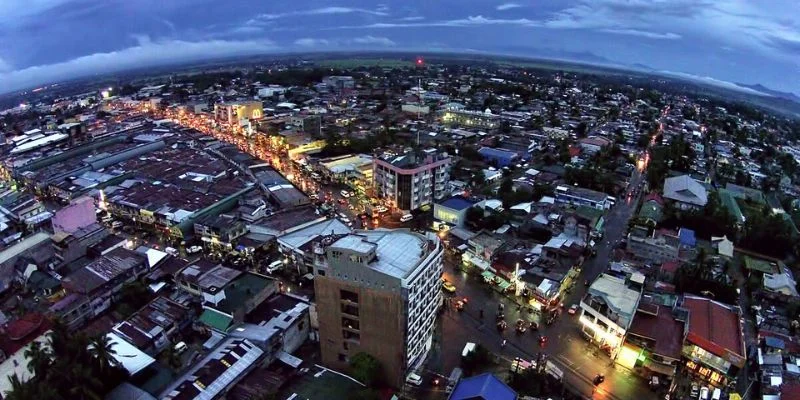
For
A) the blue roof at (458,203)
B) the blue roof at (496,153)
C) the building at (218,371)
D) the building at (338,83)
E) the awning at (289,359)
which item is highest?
the building at (338,83)

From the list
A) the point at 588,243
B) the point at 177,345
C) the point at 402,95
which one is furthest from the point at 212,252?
the point at 402,95

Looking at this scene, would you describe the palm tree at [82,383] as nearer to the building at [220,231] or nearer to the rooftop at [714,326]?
the building at [220,231]

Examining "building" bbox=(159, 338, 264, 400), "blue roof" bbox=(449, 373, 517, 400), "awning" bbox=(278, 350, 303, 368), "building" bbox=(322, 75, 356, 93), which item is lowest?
"awning" bbox=(278, 350, 303, 368)

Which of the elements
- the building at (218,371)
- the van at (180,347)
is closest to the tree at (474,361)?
the building at (218,371)

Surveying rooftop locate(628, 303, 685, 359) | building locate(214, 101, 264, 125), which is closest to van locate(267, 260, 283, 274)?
rooftop locate(628, 303, 685, 359)

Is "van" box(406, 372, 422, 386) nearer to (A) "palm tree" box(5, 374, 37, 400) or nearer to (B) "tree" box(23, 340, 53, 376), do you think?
(A) "palm tree" box(5, 374, 37, 400)

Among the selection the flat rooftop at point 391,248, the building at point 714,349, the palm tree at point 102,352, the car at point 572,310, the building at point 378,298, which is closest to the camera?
the palm tree at point 102,352

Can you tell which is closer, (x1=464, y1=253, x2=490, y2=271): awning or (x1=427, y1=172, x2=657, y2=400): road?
(x1=427, y1=172, x2=657, y2=400): road

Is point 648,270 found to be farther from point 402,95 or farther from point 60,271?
point 402,95
